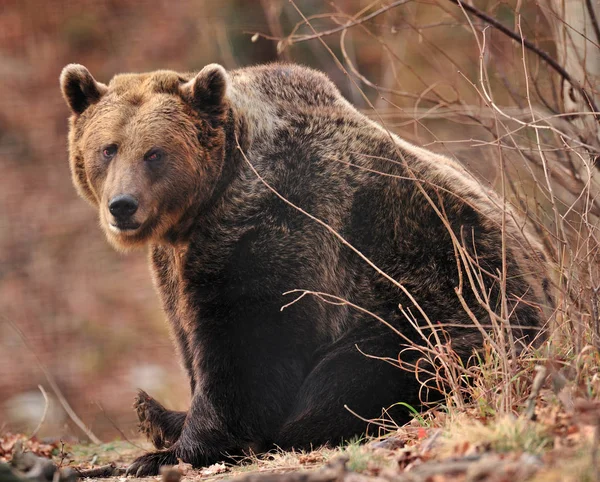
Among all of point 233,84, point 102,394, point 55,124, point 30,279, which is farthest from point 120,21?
point 233,84

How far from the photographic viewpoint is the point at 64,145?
1588 centimetres

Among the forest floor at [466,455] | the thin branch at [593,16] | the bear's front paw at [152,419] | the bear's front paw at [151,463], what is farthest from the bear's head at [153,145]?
the thin branch at [593,16]

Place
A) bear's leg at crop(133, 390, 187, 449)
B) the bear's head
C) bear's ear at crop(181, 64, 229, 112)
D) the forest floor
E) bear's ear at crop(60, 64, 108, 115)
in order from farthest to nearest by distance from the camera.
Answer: bear's leg at crop(133, 390, 187, 449) → bear's ear at crop(60, 64, 108, 115) → bear's ear at crop(181, 64, 229, 112) → the bear's head → the forest floor

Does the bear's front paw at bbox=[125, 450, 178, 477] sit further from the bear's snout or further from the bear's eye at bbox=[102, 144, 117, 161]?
the bear's eye at bbox=[102, 144, 117, 161]

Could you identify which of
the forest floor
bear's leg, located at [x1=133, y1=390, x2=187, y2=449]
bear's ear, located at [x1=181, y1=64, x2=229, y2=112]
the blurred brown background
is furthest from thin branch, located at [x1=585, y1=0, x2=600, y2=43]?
the blurred brown background

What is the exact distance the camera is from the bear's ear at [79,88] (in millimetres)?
5172

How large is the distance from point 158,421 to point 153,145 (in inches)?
73.4

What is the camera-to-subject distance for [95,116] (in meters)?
5.17

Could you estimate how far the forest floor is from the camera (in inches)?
104

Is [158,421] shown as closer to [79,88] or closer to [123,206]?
[123,206]

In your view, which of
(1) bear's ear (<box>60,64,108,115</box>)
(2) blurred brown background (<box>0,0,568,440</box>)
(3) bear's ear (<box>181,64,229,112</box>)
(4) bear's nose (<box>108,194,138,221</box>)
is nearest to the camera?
(4) bear's nose (<box>108,194,138,221</box>)

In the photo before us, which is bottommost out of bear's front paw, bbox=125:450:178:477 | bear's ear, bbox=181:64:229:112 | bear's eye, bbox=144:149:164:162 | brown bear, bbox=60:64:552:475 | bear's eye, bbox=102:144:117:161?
bear's front paw, bbox=125:450:178:477

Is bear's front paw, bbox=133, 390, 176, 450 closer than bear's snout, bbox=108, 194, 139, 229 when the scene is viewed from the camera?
No

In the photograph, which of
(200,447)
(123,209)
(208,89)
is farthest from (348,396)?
(208,89)
